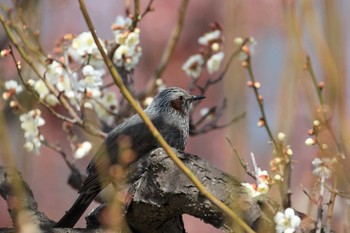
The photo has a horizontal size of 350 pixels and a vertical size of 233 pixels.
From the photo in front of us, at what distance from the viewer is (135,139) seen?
16.4 feet

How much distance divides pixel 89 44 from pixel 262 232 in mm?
1751

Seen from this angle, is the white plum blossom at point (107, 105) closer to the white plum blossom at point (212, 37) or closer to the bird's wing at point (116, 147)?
the bird's wing at point (116, 147)

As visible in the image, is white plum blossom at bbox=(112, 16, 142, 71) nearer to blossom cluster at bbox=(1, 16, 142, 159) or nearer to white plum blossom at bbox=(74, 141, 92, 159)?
blossom cluster at bbox=(1, 16, 142, 159)

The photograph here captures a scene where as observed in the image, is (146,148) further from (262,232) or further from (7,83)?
(262,232)

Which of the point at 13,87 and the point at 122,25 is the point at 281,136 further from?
the point at 13,87

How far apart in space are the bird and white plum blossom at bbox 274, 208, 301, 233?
108 centimetres

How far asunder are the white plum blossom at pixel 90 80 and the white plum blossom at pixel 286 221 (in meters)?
1.74

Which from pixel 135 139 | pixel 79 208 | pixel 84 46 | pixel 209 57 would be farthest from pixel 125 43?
pixel 79 208

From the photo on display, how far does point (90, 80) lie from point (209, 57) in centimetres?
82

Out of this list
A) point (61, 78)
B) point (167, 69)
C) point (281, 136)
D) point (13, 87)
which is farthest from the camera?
point (167, 69)

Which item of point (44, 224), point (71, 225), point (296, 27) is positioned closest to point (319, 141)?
point (296, 27)

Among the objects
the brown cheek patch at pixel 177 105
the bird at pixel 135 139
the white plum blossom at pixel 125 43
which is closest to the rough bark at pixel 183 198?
the bird at pixel 135 139

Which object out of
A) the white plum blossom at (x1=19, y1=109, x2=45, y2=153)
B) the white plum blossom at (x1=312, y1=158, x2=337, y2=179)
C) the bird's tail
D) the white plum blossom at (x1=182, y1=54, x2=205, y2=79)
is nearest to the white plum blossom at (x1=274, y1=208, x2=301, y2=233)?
the white plum blossom at (x1=312, y1=158, x2=337, y2=179)

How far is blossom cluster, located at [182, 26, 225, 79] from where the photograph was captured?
17.8 ft
